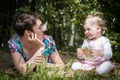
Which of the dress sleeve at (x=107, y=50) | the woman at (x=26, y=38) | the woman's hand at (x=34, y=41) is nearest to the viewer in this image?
the woman's hand at (x=34, y=41)

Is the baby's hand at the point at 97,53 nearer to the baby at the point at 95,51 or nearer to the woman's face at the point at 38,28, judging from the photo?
the baby at the point at 95,51

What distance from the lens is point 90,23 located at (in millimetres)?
6324

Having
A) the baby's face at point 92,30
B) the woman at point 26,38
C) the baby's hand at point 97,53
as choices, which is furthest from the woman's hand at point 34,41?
the baby's face at point 92,30

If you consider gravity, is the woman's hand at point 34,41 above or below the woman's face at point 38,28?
below

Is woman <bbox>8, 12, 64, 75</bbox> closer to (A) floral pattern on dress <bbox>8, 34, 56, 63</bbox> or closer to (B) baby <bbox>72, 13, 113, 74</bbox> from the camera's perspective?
(A) floral pattern on dress <bbox>8, 34, 56, 63</bbox>

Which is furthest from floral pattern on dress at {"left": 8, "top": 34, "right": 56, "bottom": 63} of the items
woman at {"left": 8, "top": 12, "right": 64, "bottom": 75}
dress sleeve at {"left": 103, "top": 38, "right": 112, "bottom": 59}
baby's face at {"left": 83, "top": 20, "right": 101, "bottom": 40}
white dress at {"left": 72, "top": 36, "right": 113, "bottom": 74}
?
dress sleeve at {"left": 103, "top": 38, "right": 112, "bottom": 59}

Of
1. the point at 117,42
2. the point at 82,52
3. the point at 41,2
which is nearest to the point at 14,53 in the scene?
the point at 82,52

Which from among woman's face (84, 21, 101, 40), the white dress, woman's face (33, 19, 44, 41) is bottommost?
the white dress

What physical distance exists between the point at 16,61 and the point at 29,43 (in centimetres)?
44

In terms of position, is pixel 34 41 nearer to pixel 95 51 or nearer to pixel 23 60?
pixel 23 60

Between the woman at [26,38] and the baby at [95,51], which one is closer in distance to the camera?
the woman at [26,38]

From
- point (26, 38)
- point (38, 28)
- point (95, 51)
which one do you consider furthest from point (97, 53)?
point (26, 38)

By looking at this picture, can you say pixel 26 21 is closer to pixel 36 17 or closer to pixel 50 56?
pixel 36 17

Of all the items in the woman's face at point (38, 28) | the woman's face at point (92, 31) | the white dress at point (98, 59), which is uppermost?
the woman's face at point (38, 28)
